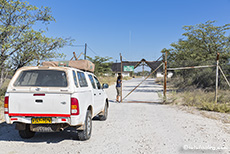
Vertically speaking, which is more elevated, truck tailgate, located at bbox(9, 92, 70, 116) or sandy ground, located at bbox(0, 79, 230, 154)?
truck tailgate, located at bbox(9, 92, 70, 116)

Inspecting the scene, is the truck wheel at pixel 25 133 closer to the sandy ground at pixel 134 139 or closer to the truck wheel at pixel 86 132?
the sandy ground at pixel 134 139

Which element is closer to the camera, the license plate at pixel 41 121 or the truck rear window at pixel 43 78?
the license plate at pixel 41 121

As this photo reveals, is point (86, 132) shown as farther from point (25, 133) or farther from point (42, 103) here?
point (25, 133)

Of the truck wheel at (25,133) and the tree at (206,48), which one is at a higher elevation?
the tree at (206,48)

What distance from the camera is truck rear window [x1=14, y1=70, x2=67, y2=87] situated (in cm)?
502

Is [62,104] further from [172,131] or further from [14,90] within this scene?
[172,131]

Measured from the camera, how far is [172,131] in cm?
641

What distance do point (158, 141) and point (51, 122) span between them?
271 cm

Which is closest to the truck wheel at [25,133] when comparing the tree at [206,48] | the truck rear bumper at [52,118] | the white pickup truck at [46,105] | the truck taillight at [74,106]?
the white pickup truck at [46,105]

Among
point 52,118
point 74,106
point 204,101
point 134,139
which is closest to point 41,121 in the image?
point 52,118

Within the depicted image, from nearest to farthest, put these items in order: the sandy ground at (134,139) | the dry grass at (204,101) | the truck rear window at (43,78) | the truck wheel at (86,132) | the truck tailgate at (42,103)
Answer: the truck tailgate at (42,103) → the sandy ground at (134,139) → the truck rear window at (43,78) → the truck wheel at (86,132) → the dry grass at (204,101)

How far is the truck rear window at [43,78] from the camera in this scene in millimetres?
5020

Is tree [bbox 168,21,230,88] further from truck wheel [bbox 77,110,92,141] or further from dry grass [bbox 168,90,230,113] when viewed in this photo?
truck wheel [bbox 77,110,92,141]

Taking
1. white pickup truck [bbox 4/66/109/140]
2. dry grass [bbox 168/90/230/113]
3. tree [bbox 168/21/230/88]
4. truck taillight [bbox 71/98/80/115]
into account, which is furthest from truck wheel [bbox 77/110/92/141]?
tree [bbox 168/21/230/88]
